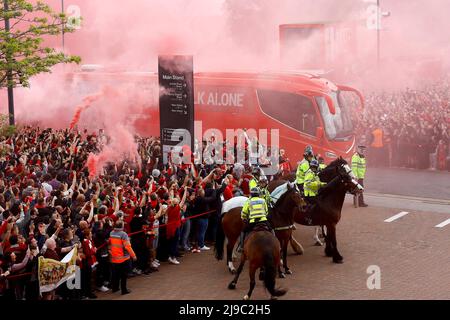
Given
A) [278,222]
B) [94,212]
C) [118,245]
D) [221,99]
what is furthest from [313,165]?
[221,99]

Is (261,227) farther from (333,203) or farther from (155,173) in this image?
(155,173)

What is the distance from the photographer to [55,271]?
12266 mm

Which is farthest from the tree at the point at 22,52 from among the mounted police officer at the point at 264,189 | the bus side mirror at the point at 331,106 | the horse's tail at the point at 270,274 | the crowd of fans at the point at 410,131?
the crowd of fans at the point at 410,131

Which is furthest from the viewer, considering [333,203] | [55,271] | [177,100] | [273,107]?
[273,107]

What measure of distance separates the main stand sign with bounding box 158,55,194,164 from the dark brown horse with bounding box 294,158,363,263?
4095 millimetres

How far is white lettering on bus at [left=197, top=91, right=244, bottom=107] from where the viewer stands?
2661cm

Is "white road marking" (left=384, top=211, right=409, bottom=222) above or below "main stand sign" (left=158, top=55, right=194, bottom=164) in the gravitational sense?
below

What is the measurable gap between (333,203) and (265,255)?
3.50m

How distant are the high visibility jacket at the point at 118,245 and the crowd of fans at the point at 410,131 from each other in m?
15.6

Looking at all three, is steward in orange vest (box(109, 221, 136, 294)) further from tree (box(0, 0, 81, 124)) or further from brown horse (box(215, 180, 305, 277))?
tree (box(0, 0, 81, 124))

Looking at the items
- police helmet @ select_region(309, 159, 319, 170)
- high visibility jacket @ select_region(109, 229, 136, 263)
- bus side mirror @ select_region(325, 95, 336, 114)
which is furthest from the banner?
bus side mirror @ select_region(325, 95, 336, 114)

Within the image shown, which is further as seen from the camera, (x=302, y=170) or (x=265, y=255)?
(x=302, y=170)
